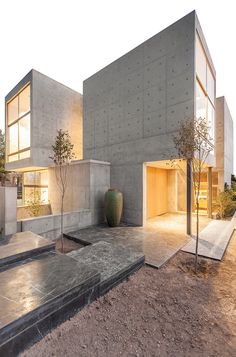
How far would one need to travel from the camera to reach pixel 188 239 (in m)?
4.95

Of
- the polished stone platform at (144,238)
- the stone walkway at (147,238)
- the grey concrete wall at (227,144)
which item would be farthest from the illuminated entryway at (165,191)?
the grey concrete wall at (227,144)

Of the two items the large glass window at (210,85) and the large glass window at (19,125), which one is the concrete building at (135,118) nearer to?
the large glass window at (210,85)

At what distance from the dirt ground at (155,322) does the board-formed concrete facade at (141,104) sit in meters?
3.67

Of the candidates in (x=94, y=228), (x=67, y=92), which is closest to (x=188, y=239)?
(x=94, y=228)

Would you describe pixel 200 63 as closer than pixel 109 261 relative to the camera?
No

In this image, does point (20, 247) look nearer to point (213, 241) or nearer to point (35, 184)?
point (213, 241)

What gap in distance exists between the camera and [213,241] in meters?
4.81

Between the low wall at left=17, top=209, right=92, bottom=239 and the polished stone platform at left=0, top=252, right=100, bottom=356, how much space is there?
204 cm

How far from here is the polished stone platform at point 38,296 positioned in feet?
5.29

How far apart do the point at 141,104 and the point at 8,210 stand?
577cm

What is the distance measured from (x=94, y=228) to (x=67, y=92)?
8.14 m

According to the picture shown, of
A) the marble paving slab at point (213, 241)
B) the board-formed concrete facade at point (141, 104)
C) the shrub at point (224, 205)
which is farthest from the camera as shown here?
the shrub at point (224, 205)

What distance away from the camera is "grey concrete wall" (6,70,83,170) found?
329 inches

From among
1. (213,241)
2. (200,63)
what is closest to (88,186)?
(213,241)
